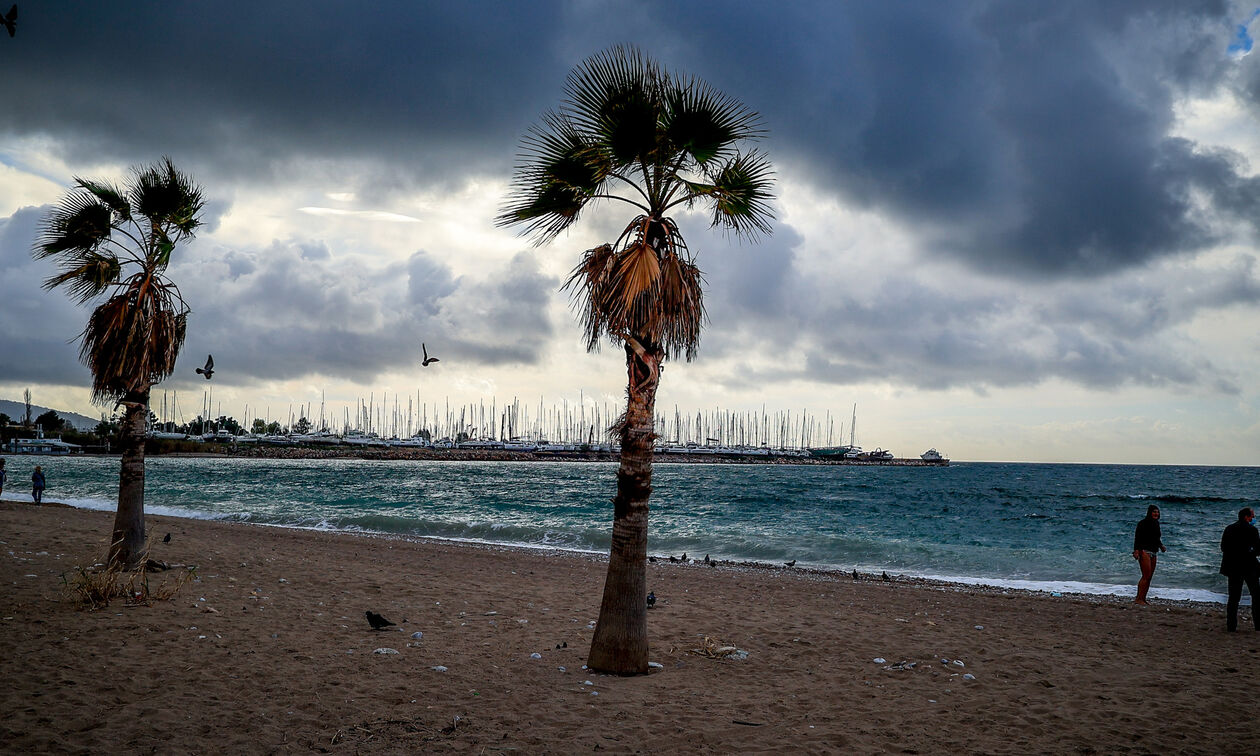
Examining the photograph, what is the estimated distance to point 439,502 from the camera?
4306 centimetres

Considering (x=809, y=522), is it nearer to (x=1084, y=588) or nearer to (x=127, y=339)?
(x=1084, y=588)

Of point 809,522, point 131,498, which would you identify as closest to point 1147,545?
point 131,498

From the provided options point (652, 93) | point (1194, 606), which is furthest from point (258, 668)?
point (1194, 606)

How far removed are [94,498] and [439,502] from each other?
18.9 meters

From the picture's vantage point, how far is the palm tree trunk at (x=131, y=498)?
11.0m

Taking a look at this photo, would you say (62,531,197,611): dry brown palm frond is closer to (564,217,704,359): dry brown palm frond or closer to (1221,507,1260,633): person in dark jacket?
(564,217,704,359): dry brown palm frond

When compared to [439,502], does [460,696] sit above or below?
above

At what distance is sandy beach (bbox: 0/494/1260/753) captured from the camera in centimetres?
601

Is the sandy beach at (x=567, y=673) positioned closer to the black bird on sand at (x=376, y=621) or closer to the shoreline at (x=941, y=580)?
the black bird on sand at (x=376, y=621)

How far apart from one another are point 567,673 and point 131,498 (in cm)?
810

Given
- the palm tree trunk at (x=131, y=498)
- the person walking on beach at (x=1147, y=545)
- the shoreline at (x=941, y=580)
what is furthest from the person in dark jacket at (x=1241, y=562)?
the palm tree trunk at (x=131, y=498)

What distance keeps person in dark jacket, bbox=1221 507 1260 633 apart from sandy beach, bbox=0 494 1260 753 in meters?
0.47

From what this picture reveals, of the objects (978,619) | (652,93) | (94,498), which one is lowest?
(94,498)

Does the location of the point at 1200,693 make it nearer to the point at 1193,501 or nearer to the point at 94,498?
the point at 94,498
